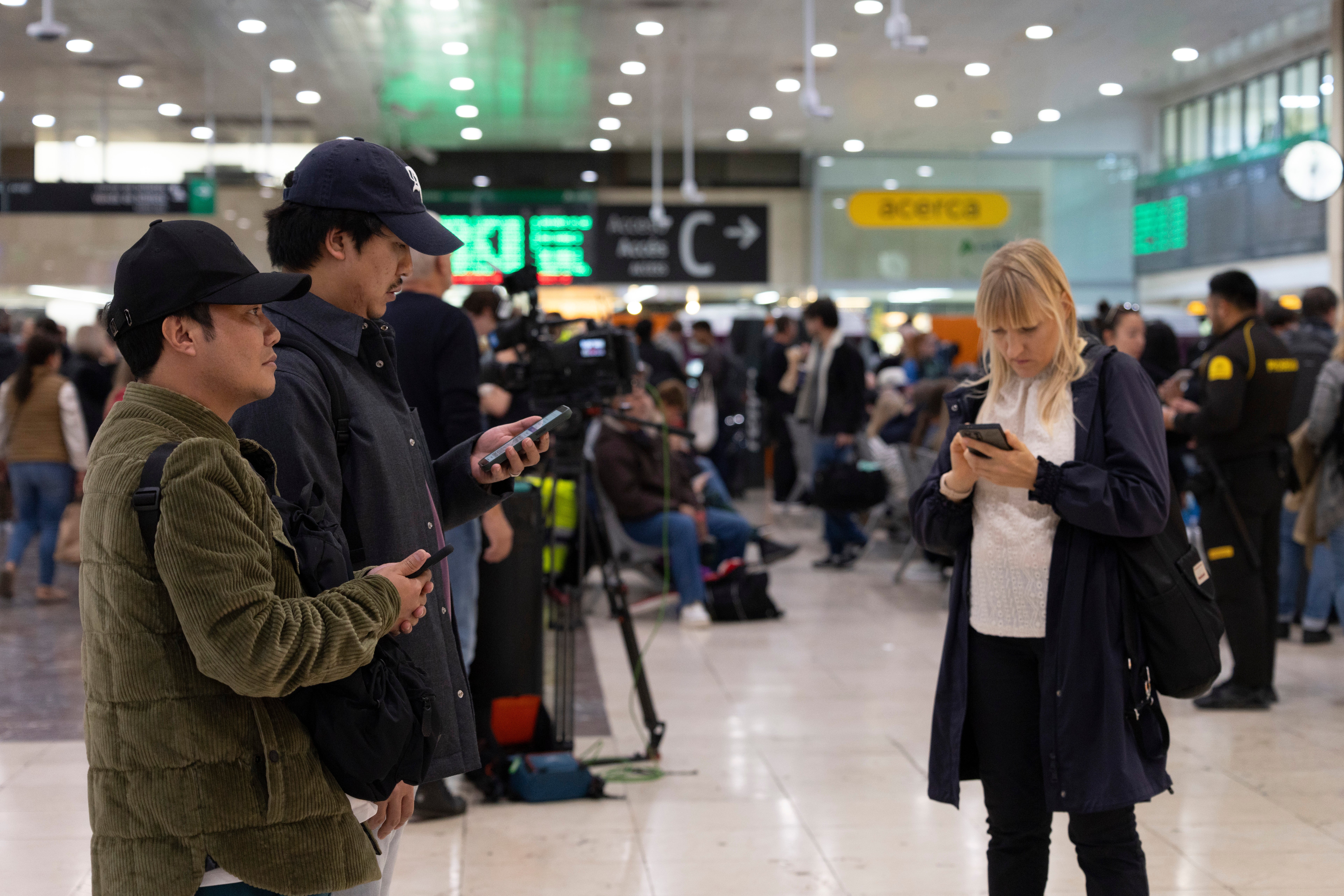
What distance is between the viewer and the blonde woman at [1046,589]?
228cm

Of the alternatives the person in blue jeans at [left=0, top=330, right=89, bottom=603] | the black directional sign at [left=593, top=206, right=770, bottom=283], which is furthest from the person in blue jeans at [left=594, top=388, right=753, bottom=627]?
the black directional sign at [left=593, top=206, right=770, bottom=283]

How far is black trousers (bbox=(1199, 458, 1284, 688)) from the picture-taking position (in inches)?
199

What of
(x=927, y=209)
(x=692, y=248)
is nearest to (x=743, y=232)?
(x=692, y=248)

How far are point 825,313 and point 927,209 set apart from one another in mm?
8954

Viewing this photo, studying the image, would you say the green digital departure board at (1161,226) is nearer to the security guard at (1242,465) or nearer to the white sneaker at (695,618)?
the white sneaker at (695,618)

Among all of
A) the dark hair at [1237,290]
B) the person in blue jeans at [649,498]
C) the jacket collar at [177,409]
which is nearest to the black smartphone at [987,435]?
the jacket collar at [177,409]

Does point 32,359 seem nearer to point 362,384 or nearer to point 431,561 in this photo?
point 362,384

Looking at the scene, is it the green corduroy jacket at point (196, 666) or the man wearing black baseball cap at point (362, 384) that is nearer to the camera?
the green corduroy jacket at point (196, 666)

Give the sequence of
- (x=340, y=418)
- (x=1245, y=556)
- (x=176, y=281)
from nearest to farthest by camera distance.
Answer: (x=176, y=281)
(x=340, y=418)
(x=1245, y=556)

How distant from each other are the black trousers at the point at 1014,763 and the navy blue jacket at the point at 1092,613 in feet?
0.13

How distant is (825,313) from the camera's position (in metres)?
9.25

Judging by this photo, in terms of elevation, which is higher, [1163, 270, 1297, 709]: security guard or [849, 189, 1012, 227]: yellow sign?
[849, 189, 1012, 227]: yellow sign

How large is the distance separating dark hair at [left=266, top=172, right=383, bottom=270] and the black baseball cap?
35 cm

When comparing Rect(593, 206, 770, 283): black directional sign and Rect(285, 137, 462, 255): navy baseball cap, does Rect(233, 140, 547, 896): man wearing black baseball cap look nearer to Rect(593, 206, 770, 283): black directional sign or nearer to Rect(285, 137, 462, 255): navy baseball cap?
Rect(285, 137, 462, 255): navy baseball cap
